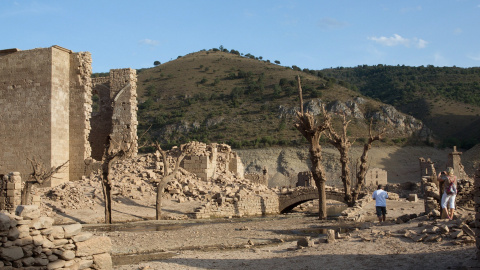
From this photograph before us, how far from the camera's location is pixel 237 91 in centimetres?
7069

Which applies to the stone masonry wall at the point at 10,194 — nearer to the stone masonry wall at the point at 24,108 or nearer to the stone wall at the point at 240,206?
the stone wall at the point at 240,206

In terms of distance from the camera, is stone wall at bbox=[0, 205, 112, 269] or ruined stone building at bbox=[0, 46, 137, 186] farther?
ruined stone building at bbox=[0, 46, 137, 186]

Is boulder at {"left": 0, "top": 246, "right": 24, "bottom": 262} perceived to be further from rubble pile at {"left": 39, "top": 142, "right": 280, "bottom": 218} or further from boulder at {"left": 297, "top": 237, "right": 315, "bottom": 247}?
rubble pile at {"left": 39, "top": 142, "right": 280, "bottom": 218}

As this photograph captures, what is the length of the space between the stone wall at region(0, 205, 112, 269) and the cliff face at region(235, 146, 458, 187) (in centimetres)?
4504

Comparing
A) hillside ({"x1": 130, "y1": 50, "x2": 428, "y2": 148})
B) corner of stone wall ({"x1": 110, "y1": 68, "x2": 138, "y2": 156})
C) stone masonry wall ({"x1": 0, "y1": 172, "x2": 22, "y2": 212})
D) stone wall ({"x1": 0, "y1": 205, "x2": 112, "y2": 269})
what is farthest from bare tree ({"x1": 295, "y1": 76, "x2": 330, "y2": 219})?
hillside ({"x1": 130, "y1": 50, "x2": 428, "y2": 148})

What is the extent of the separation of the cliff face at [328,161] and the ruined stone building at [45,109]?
2944 centimetres

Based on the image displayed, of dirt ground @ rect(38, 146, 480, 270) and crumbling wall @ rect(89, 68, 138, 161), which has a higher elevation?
crumbling wall @ rect(89, 68, 138, 161)

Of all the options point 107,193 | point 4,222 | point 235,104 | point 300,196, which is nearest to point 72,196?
point 107,193

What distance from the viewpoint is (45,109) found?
2569 cm

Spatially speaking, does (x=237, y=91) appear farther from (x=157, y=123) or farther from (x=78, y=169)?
(x=78, y=169)

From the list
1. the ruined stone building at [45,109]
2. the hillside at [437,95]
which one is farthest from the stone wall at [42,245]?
the hillside at [437,95]

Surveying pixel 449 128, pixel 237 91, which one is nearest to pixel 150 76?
pixel 237 91

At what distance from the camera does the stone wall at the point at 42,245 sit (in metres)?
7.72

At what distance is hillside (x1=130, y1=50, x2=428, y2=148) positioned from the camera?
200ft
